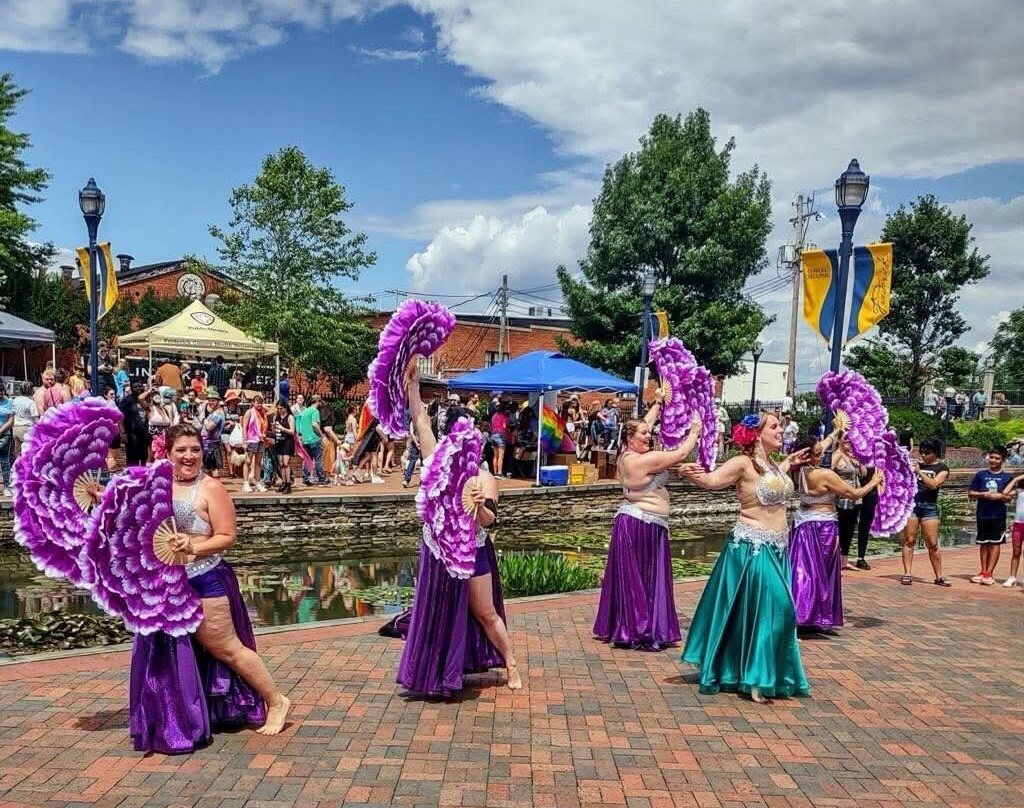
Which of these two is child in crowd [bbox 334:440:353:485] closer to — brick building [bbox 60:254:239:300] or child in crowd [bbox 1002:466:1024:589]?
child in crowd [bbox 1002:466:1024:589]

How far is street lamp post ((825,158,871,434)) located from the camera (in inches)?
380

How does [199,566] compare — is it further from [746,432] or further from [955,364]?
[955,364]

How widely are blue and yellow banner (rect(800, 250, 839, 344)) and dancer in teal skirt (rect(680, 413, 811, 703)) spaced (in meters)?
4.50

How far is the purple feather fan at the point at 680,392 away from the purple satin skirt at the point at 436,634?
2.60 metres

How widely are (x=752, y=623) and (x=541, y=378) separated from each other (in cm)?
1203

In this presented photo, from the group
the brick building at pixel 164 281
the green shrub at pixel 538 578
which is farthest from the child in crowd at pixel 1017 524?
the brick building at pixel 164 281

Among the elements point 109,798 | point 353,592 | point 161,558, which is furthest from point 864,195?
point 109,798

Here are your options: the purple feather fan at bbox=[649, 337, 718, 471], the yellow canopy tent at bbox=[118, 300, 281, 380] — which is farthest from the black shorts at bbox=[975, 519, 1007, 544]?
the yellow canopy tent at bbox=[118, 300, 281, 380]

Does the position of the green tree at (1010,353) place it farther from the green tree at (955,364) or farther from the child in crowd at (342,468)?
the child in crowd at (342,468)

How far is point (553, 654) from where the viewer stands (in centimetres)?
695

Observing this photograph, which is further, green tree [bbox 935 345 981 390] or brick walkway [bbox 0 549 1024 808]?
green tree [bbox 935 345 981 390]

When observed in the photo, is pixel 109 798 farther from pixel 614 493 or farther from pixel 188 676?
pixel 614 493

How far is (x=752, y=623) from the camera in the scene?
5969 mm

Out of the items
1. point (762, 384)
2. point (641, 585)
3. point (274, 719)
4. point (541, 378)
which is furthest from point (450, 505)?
point (762, 384)
